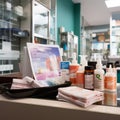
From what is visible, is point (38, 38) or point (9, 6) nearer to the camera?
point (9, 6)

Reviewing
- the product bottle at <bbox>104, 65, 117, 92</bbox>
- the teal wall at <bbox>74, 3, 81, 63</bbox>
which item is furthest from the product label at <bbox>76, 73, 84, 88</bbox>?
the teal wall at <bbox>74, 3, 81, 63</bbox>

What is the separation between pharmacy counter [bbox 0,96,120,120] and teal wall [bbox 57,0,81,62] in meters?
3.76

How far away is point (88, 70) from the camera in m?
1.10

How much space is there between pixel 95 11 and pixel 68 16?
151 centimetres

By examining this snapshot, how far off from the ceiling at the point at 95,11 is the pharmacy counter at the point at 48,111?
5.15 metres

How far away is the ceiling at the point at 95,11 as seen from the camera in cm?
570

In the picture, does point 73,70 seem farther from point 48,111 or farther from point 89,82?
point 48,111

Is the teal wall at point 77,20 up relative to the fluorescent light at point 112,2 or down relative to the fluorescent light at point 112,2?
down

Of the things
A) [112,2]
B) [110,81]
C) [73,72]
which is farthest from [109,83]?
[112,2]

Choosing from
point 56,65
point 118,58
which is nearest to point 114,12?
point 118,58

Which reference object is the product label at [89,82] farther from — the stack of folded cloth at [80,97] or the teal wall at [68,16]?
the teal wall at [68,16]

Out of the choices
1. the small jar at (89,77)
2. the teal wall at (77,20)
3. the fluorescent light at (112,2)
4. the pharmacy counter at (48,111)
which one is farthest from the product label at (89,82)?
the teal wall at (77,20)

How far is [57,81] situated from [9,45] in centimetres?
164

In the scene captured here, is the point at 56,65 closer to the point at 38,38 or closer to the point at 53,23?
the point at 38,38
